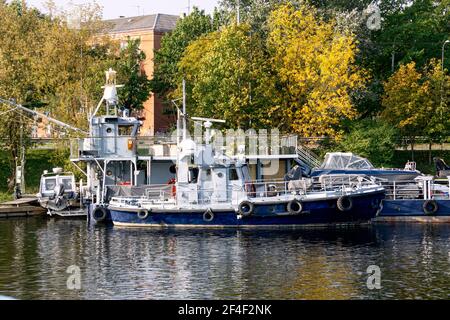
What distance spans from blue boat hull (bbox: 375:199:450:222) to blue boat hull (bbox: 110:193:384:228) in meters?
2.79

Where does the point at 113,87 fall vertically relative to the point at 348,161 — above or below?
above

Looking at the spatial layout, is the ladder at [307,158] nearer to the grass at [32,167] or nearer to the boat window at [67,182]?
the boat window at [67,182]

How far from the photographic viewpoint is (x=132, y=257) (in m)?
44.4

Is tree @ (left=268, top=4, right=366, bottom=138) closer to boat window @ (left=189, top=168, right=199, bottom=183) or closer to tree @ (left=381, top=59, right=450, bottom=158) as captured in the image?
tree @ (left=381, top=59, right=450, bottom=158)

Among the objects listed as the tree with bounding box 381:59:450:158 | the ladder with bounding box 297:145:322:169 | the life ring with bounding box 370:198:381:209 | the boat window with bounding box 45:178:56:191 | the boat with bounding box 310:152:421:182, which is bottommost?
the life ring with bounding box 370:198:381:209

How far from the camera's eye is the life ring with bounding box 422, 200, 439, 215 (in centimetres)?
5612

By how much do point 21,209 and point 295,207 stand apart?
20.2 meters

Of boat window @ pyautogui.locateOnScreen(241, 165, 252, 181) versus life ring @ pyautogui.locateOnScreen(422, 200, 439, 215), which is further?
life ring @ pyautogui.locateOnScreen(422, 200, 439, 215)

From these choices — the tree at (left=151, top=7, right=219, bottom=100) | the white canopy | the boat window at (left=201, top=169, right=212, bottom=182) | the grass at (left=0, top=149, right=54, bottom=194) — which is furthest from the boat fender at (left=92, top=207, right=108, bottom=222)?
the tree at (left=151, top=7, right=219, bottom=100)

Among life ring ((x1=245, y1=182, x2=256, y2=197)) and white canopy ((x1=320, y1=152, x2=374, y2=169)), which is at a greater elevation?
white canopy ((x1=320, y1=152, x2=374, y2=169))

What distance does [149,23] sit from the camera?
Result: 359ft
